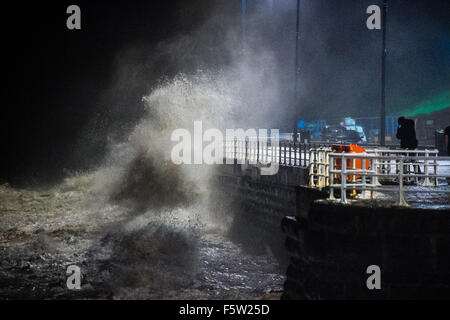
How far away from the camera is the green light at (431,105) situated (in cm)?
3853

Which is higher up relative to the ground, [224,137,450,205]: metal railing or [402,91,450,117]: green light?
[402,91,450,117]: green light

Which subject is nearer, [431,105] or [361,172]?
[361,172]

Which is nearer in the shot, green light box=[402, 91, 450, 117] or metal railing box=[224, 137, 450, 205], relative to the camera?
metal railing box=[224, 137, 450, 205]

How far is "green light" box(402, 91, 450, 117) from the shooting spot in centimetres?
3853

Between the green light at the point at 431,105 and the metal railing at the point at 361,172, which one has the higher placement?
the green light at the point at 431,105

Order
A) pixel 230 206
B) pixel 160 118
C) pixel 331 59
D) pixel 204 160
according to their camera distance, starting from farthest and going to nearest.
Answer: pixel 331 59 → pixel 160 118 → pixel 204 160 → pixel 230 206

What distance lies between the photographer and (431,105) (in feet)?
130

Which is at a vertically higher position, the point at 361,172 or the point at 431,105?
the point at 431,105

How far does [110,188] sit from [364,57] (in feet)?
90.8

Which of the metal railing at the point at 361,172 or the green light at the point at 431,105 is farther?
the green light at the point at 431,105
